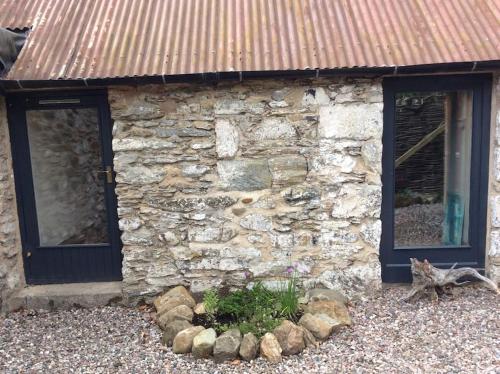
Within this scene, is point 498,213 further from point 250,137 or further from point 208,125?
point 208,125

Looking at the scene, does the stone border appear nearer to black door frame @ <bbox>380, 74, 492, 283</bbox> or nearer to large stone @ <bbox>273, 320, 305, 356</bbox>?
large stone @ <bbox>273, 320, 305, 356</bbox>

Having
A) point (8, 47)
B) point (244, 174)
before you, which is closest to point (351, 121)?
point (244, 174)

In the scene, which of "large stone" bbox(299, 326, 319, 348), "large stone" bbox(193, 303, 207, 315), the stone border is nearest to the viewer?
the stone border

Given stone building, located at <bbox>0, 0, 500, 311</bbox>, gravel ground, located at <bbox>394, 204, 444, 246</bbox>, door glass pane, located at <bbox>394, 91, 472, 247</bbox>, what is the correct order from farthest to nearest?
gravel ground, located at <bbox>394, 204, 444, 246</bbox> < door glass pane, located at <bbox>394, 91, 472, 247</bbox> < stone building, located at <bbox>0, 0, 500, 311</bbox>

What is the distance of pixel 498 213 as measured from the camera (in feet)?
13.8

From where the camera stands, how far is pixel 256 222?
416 cm

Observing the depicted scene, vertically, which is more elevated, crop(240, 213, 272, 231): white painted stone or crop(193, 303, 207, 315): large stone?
crop(240, 213, 272, 231): white painted stone

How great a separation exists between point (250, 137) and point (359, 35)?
1396mm

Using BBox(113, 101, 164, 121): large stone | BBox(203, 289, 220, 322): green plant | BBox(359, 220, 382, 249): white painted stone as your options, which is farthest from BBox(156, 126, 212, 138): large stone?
BBox(359, 220, 382, 249): white painted stone

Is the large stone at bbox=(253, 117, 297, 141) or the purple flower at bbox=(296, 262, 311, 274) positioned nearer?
the large stone at bbox=(253, 117, 297, 141)

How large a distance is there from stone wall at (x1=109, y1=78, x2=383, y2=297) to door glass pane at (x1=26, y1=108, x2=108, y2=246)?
49 cm

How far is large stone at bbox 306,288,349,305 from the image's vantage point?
402 cm

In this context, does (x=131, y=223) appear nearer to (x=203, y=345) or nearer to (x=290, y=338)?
(x=203, y=345)

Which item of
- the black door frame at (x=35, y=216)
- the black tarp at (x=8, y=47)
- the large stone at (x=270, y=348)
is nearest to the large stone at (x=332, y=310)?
the large stone at (x=270, y=348)
